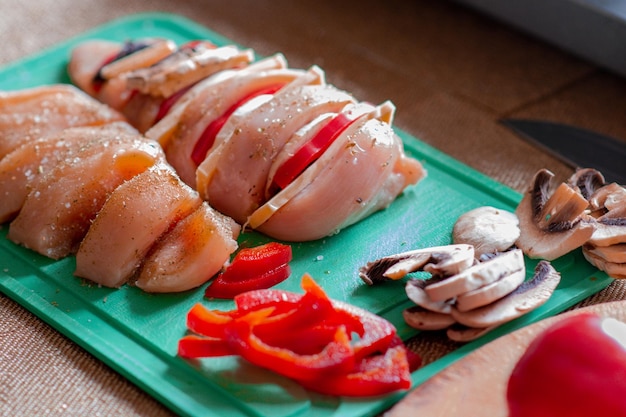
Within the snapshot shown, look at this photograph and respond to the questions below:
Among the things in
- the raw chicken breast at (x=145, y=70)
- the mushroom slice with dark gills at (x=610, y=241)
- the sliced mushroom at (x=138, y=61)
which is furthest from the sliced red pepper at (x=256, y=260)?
the sliced mushroom at (x=138, y=61)

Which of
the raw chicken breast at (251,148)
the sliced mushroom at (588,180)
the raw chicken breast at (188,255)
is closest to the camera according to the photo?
the raw chicken breast at (188,255)

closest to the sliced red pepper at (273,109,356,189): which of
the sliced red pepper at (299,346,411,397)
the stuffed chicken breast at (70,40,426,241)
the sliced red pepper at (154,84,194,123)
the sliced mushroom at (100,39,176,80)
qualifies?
the stuffed chicken breast at (70,40,426,241)

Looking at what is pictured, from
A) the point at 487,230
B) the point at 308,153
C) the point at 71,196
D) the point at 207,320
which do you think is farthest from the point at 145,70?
the point at 487,230

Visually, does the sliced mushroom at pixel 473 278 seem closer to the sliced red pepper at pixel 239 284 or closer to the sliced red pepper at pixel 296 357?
the sliced red pepper at pixel 296 357

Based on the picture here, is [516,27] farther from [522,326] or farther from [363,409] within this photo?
[363,409]

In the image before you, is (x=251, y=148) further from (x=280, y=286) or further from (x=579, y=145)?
(x=579, y=145)

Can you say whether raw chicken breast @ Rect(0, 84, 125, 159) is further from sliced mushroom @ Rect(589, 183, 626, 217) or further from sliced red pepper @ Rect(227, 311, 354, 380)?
sliced mushroom @ Rect(589, 183, 626, 217)
